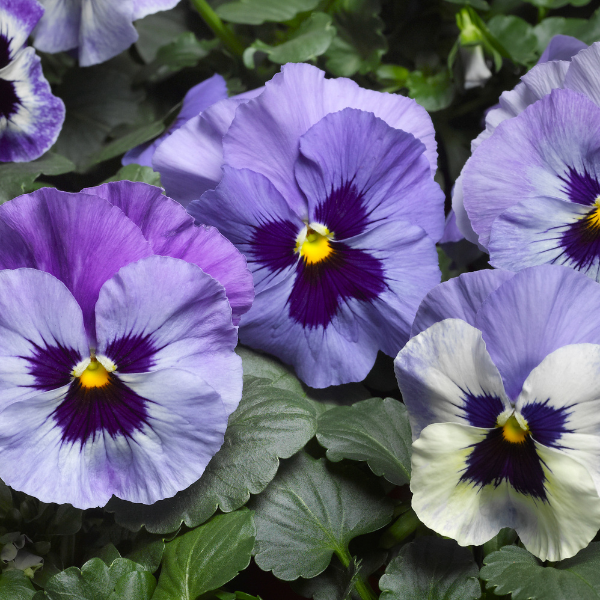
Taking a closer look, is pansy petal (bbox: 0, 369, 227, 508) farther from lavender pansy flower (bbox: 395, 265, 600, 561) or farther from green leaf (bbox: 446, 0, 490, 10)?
green leaf (bbox: 446, 0, 490, 10)

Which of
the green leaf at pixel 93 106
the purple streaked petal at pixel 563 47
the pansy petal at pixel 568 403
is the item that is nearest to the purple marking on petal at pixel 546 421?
the pansy petal at pixel 568 403

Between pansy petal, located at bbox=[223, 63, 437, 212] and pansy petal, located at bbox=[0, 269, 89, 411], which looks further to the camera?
pansy petal, located at bbox=[223, 63, 437, 212]

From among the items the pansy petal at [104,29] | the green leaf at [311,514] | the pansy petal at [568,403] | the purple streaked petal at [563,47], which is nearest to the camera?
the pansy petal at [568,403]

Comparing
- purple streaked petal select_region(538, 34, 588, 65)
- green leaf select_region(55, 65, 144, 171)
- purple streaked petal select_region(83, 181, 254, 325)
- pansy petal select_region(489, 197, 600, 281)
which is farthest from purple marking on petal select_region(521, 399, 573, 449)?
green leaf select_region(55, 65, 144, 171)

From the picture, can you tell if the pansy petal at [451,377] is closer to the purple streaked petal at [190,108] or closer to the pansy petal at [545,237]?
the pansy petal at [545,237]

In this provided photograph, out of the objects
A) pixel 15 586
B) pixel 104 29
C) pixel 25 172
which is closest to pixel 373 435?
pixel 15 586

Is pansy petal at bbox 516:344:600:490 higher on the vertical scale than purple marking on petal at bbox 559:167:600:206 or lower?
lower

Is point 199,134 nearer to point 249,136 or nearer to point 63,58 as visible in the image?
point 249,136
